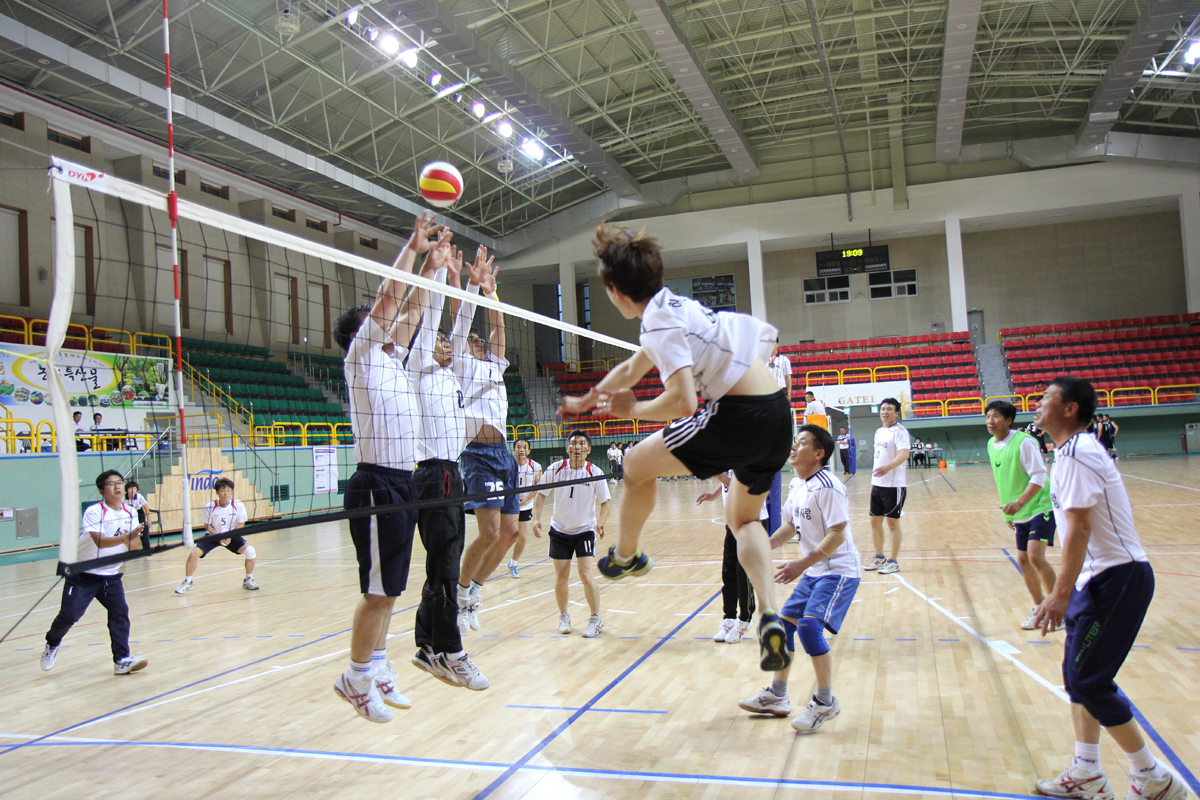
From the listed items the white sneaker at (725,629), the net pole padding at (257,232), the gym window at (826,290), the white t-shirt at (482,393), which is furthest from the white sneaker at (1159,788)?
the gym window at (826,290)

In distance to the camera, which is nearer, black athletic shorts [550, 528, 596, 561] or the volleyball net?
black athletic shorts [550, 528, 596, 561]

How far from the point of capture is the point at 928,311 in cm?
2742

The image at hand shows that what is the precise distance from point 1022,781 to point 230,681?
488 centimetres

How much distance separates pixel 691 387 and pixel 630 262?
0.57m

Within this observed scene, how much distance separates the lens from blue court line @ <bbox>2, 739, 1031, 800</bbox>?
10.6 feet

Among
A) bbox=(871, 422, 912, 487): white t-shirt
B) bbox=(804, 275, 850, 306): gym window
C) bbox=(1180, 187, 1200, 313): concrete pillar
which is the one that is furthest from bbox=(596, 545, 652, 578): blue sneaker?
bbox=(1180, 187, 1200, 313): concrete pillar

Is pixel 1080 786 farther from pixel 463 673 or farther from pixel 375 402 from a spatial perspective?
pixel 375 402

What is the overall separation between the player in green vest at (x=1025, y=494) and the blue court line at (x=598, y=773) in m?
2.76

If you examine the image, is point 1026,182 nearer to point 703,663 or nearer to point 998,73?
point 998,73

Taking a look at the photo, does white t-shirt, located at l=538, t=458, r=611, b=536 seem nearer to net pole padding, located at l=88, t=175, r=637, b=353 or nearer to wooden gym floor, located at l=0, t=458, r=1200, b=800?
wooden gym floor, located at l=0, t=458, r=1200, b=800

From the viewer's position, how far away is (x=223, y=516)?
8.88 meters

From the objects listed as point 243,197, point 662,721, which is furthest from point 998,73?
point 662,721

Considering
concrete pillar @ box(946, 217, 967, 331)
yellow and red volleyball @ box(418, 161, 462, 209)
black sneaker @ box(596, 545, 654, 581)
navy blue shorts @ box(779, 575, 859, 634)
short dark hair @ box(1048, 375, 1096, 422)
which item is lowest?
navy blue shorts @ box(779, 575, 859, 634)

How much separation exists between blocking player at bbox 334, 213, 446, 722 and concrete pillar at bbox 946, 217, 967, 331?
24.6 meters
